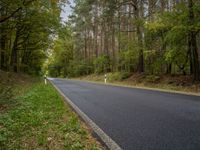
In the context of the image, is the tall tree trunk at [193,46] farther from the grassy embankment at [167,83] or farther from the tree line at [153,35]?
the grassy embankment at [167,83]

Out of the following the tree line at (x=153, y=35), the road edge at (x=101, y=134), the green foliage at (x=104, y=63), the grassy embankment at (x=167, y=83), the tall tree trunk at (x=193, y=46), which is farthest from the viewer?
the green foliage at (x=104, y=63)

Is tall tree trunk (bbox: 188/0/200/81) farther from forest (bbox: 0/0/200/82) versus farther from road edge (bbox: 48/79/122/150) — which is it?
road edge (bbox: 48/79/122/150)

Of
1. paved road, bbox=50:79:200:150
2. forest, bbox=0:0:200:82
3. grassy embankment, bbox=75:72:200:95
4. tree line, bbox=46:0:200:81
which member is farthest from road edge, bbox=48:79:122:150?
tree line, bbox=46:0:200:81

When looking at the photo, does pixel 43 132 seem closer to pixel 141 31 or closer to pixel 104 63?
pixel 141 31

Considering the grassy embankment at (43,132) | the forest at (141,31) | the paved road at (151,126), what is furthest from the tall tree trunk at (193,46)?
the grassy embankment at (43,132)

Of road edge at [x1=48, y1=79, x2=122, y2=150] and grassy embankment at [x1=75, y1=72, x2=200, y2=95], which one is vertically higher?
grassy embankment at [x1=75, y1=72, x2=200, y2=95]

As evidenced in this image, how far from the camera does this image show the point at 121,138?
5680 mm

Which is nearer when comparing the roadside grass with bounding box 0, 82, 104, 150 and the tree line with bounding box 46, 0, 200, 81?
the roadside grass with bounding box 0, 82, 104, 150

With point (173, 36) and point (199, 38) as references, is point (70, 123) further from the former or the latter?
point (199, 38)

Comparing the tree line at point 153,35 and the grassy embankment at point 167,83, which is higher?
the tree line at point 153,35

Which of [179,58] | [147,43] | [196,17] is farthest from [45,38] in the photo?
[196,17]

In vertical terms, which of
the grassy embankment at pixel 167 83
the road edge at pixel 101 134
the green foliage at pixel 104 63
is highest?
the green foliage at pixel 104 63

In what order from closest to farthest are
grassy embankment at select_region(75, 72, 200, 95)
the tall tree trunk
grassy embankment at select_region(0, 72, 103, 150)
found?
1. grassy embankment at select_region(0, 72, 103, 150)
2. grassy embankment at select_region(75, 72, 200, 95)
3. the tall tree trunk

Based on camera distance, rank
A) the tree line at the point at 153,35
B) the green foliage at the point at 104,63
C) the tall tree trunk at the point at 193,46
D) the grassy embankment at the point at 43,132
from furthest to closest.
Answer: the green foliage at the point at 104,63 → the tree line at the point at 153,35 → the tall tree trunk at the point at 193,46 → the grassy embankment at the point at 43,132
